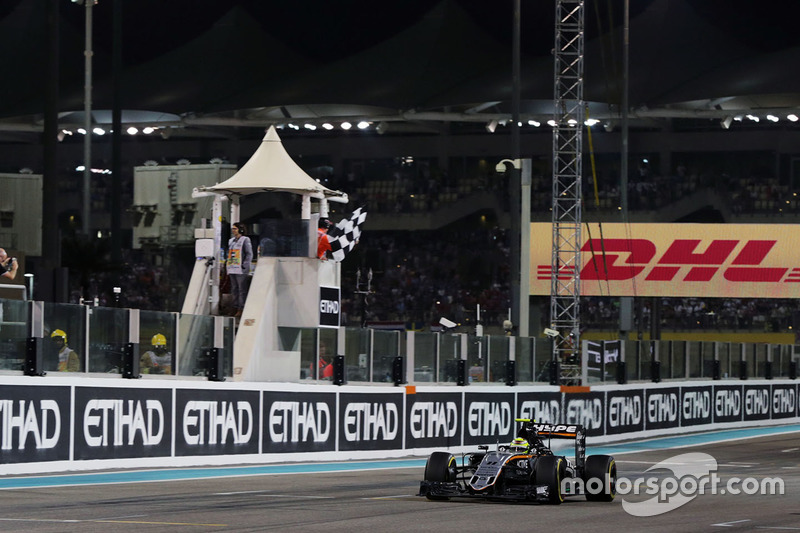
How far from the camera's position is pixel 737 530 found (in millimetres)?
11992

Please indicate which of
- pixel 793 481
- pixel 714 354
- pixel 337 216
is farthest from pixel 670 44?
pixel 793 481

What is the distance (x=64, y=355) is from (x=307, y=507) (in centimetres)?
532

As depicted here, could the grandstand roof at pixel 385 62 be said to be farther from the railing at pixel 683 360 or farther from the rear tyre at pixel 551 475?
the rear tyre at pixel 551 475

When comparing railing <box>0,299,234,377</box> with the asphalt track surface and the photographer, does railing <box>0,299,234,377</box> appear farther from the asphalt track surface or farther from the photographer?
the photographer

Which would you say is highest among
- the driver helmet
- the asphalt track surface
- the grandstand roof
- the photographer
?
the grandstand roof

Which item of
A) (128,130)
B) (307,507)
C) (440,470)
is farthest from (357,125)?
(307,507)

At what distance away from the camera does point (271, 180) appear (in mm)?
24719

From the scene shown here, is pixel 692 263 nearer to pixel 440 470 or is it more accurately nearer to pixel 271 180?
pixel 271 180

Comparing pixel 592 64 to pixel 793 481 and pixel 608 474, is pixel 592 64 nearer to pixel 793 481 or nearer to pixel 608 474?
pixel 793 481

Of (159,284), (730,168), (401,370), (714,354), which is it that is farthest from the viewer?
(730,168)

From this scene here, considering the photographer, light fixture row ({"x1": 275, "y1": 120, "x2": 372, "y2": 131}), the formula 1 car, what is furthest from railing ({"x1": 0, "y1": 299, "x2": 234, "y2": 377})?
light fixture row ({"x1": 275, "y1": 120, "x2": 372, "y2": 131})

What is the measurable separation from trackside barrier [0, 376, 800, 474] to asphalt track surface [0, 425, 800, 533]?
0.37 metres

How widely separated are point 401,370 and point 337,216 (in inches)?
1246

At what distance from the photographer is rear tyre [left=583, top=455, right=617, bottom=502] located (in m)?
15.1
